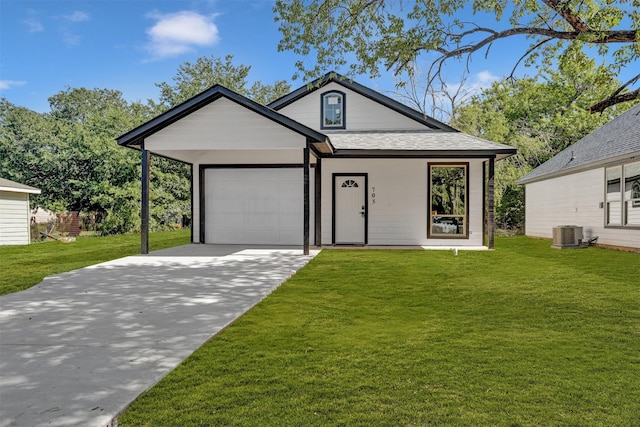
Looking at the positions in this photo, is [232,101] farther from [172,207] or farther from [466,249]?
[172,207]

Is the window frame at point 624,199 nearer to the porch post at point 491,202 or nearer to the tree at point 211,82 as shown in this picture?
the porch post at point 491,202

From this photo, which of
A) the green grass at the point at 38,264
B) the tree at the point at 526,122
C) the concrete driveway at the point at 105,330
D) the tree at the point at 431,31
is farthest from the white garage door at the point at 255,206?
the tree at the point at 526,122

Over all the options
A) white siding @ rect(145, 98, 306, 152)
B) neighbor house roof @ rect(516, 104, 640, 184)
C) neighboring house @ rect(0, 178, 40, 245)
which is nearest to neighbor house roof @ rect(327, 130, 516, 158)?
white siding @ rect(145, 98, 306, 152)

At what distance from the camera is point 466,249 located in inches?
476

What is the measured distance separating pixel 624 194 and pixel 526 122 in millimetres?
16693

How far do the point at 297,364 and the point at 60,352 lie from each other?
1.96 metres

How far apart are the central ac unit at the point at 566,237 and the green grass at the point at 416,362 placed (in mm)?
7348

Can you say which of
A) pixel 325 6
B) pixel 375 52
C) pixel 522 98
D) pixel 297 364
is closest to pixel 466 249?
pixel 375 52

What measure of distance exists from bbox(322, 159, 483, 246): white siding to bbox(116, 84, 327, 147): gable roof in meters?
3.06

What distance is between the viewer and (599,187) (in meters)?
13.7

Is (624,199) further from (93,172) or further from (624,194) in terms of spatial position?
(93,172)

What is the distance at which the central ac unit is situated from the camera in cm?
1339

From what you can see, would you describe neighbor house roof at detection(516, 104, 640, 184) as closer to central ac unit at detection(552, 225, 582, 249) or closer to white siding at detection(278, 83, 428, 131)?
central ac unit at detection(552, 225, 582, 249)

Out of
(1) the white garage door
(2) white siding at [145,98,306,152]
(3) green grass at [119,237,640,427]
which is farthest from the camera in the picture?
(1) the white garage door
